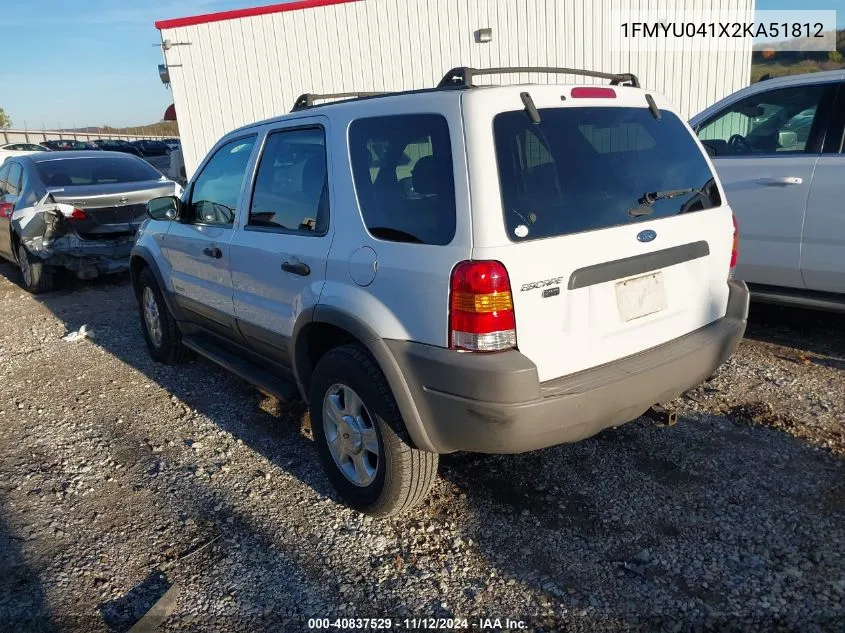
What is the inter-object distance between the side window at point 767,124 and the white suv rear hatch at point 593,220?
1.97 metres

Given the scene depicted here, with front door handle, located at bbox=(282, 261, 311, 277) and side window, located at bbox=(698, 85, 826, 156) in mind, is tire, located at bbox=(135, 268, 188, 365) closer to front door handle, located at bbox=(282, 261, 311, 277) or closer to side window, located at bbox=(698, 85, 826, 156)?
front door handle, located at bbox=(282, 261, 311, 277)

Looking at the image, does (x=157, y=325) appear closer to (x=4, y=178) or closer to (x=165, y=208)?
(x=165, y=208)

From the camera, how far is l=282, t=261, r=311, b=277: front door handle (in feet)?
10.5

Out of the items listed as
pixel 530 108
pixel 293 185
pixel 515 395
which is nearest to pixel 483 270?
pixel 515 395

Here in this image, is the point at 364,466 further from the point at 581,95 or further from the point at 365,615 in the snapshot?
the point at 581,95

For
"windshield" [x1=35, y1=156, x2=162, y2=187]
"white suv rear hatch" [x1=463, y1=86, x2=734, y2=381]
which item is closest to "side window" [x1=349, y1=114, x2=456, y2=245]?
"white suv rear hatch" [x1=463, y1=86, x2=734, y2=381]

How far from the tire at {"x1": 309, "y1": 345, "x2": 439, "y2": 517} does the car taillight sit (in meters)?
0.49

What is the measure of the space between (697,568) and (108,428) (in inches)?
141

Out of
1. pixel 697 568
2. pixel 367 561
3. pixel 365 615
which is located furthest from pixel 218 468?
pixel 697 568

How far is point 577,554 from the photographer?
282 centimetres

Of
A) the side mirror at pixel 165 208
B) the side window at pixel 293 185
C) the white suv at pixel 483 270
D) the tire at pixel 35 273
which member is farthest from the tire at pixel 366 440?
the tire at pixel 35 273

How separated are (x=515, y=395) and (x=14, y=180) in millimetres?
8821

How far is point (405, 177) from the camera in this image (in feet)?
9.25

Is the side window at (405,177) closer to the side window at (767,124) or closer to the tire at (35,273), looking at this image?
the side window at (767,124)
